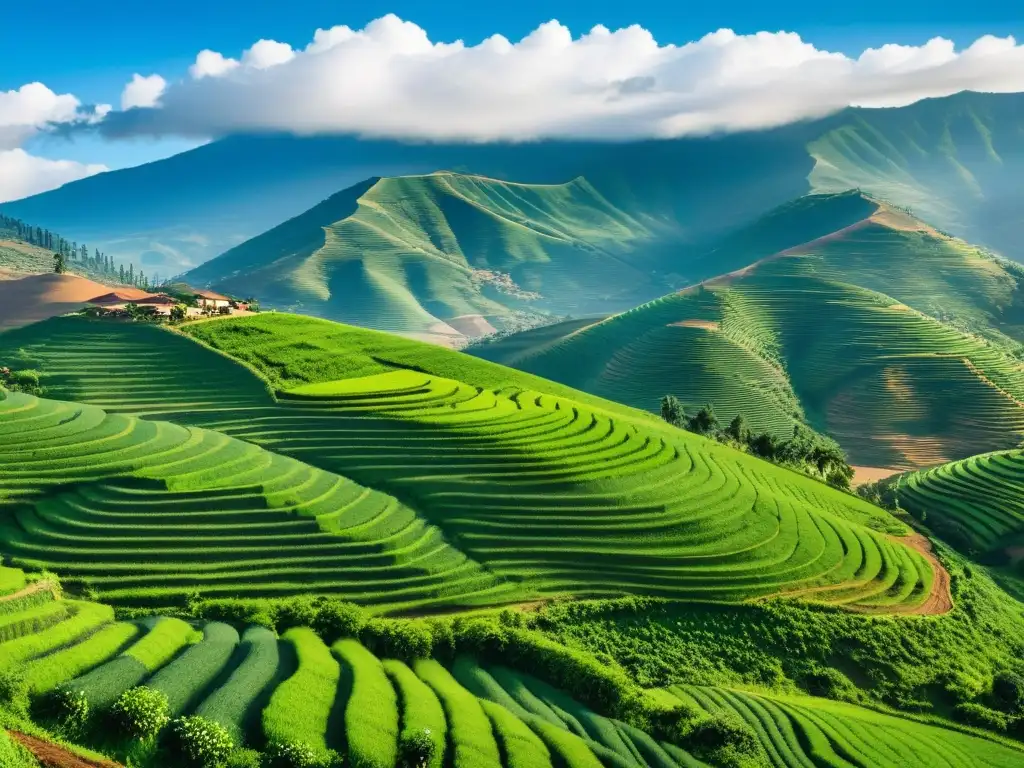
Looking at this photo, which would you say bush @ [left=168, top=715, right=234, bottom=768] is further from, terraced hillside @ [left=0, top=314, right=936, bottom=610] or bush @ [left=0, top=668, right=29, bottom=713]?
terraced hillside @ [left=0, top=314, right=936, bottom=610]

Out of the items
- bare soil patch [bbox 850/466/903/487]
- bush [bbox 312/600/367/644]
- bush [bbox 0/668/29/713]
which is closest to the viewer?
bush [bbox 0/668/29/713]

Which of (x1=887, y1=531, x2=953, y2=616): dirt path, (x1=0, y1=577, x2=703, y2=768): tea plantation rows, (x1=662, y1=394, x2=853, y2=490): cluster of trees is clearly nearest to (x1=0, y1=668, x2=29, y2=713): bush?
(x1=0, y1=577, x2=703, y2=768): tea plantation rows

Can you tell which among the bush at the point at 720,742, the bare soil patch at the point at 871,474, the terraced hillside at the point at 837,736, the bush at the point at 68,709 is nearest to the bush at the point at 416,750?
the bush at the point at 68,709

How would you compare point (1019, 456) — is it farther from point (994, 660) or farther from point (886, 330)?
point (886, 330)

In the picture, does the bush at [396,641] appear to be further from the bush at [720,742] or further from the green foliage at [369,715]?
the bush at [720,742]

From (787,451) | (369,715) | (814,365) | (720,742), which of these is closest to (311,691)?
(369,715)

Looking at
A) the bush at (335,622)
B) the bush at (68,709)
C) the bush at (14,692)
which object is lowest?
the bush at (335,622)

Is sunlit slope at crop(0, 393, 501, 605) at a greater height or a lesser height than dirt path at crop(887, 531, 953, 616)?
greater
